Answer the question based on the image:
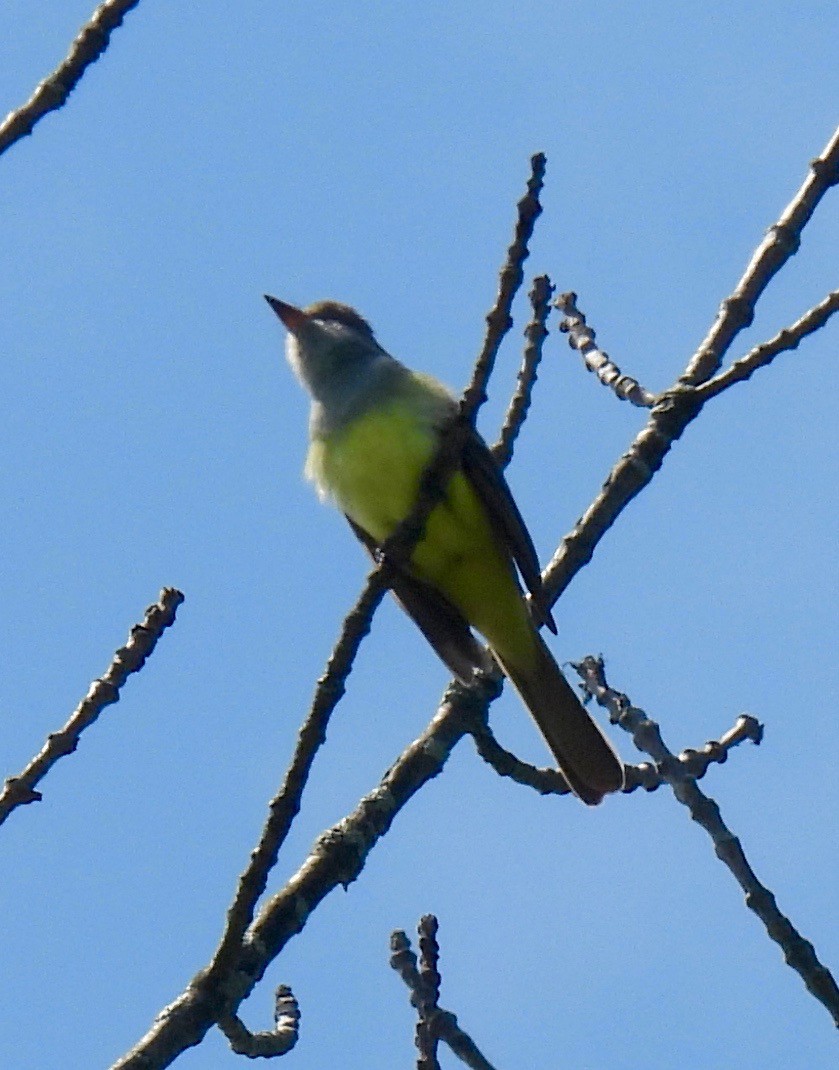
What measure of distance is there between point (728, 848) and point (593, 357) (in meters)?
2.51

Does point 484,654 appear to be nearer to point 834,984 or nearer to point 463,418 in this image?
point 463,418

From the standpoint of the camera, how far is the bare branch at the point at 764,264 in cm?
549

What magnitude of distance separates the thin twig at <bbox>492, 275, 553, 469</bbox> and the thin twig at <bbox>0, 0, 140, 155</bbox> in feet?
7.29

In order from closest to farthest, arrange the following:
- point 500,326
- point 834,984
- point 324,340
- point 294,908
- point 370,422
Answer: point 834,984
point 500,326
point 294,908
point 370,422
point 324,340

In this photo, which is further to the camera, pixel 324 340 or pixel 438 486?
pixel 324 340

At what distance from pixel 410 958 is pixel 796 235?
2.64 meters

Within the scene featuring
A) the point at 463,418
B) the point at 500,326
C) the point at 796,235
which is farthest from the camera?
the point at 796,235

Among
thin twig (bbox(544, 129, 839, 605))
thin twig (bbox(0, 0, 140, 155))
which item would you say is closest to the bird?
thin twig (bbox(544, 129, 839, 605))

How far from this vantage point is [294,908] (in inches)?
201

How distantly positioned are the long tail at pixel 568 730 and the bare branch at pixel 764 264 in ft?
4.62

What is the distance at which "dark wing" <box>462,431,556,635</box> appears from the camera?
6461 millimetres

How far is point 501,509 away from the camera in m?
6.70

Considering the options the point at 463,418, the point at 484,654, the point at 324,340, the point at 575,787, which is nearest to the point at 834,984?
the point at 463,418

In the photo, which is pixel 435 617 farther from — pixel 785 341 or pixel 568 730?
pixel 785 341
